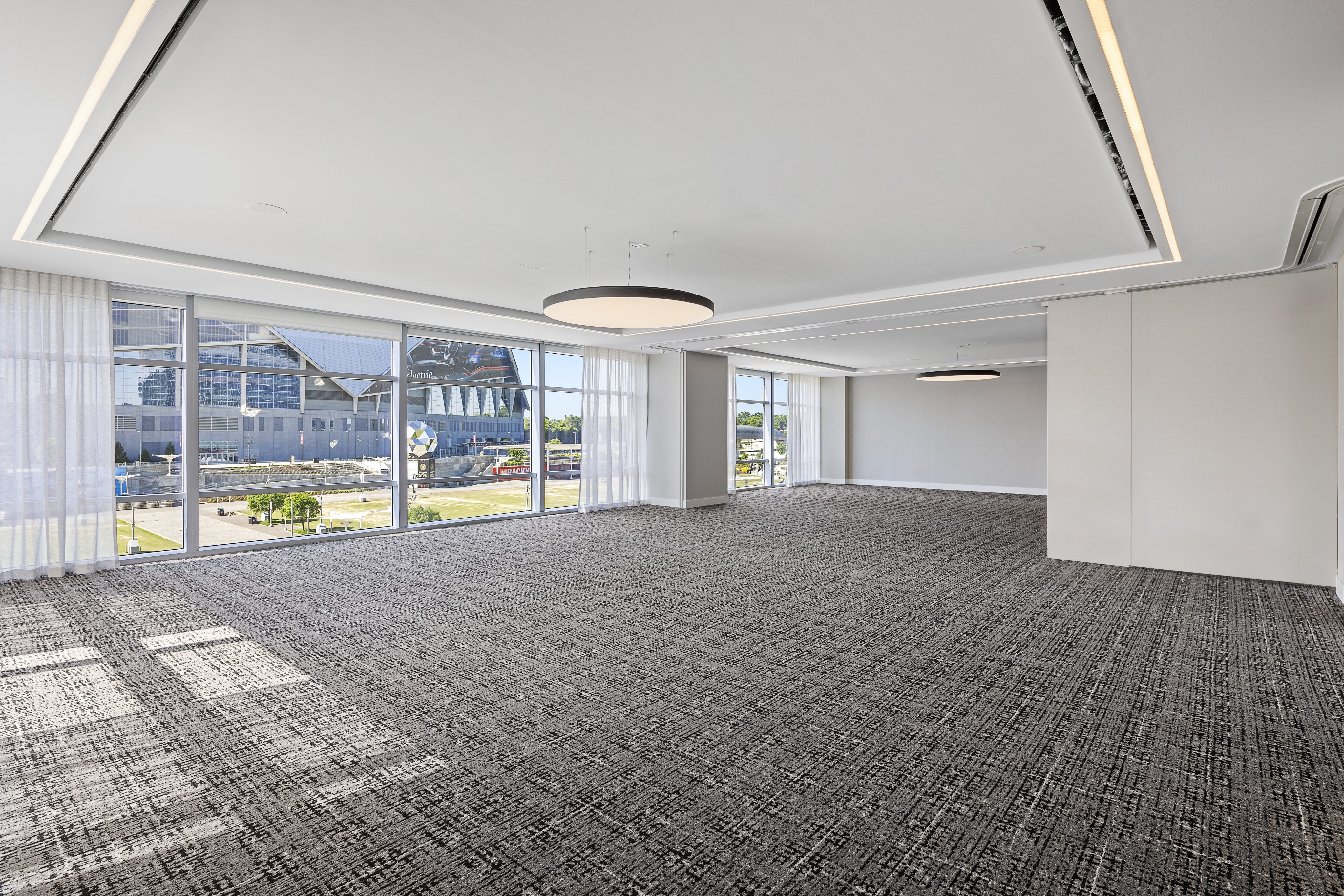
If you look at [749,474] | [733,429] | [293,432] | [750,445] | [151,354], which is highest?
[151,354]

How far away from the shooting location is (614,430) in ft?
44.4

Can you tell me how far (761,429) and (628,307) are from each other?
12476mm

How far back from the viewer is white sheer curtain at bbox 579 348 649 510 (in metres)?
13.1

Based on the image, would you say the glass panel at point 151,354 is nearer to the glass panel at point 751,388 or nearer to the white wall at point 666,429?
the white wall at point 666,429

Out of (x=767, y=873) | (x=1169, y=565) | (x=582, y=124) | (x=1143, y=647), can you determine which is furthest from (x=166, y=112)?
(x=1169, y=565)

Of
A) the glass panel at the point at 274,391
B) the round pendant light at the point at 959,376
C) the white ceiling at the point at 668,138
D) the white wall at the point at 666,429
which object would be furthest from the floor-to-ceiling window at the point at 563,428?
the round pendant light at the point at 959,376

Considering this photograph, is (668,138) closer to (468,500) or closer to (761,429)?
(468,500)

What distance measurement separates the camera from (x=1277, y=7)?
9.09ft

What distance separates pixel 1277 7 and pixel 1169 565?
6.69 meters

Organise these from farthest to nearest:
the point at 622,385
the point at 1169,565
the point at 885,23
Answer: the point at 622,385 < the point at 1169,565 < the point at 885,23

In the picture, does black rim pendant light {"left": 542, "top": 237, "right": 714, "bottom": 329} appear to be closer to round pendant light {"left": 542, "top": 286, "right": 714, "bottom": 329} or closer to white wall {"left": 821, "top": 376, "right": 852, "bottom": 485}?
round pendant light {"left": 542, "top": 286, "right": 714, "bottom": 329}

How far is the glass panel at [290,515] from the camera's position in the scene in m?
8.82

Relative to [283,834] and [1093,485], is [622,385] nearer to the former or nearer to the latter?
[1093,485]

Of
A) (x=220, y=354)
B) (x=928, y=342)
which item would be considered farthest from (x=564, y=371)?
(x=928, y=342)
